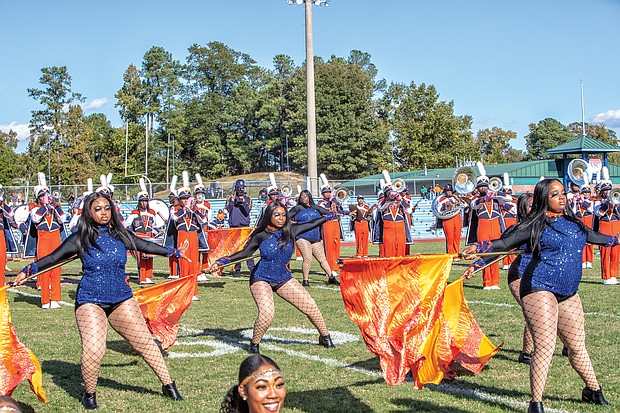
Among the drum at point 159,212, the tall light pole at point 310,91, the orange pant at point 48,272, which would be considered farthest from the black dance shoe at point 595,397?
the tall light pole at point 310,91

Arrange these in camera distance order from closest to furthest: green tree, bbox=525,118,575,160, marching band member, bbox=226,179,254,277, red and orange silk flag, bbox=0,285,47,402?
red and orange silk flag, bbox=0,285,47,402 < marching band member, bbox=226,179,254,277 < green tree, bbox=525,118,575,160

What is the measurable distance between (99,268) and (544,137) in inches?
3486

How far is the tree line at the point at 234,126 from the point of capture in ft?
190

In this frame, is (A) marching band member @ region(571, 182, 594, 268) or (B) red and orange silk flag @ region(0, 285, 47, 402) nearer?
(B) red and orange silk flag @ region(0, 285, 47, 402)

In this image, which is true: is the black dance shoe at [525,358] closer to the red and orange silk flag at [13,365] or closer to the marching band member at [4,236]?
the red and orange silk flag at [13,365]

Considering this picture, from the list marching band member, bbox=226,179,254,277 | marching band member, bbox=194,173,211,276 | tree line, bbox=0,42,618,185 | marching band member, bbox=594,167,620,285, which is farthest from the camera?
tree line, bbox=0,42,618,185

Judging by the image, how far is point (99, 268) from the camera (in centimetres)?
594

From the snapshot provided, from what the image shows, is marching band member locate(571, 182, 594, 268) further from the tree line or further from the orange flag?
the tree line

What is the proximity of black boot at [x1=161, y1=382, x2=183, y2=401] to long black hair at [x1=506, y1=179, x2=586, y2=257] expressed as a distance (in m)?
3.05

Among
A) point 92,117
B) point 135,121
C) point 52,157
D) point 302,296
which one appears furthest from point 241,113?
point 302,296

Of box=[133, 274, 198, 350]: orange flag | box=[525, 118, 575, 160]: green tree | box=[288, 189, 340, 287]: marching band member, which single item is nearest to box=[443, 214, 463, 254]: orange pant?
box=[288, 189, 340, 287]: marching band member

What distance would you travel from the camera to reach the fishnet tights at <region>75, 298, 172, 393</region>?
19.2ft

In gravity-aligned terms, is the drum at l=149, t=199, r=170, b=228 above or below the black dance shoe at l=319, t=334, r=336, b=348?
Answer: above

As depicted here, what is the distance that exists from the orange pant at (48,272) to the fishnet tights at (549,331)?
8.29 m
